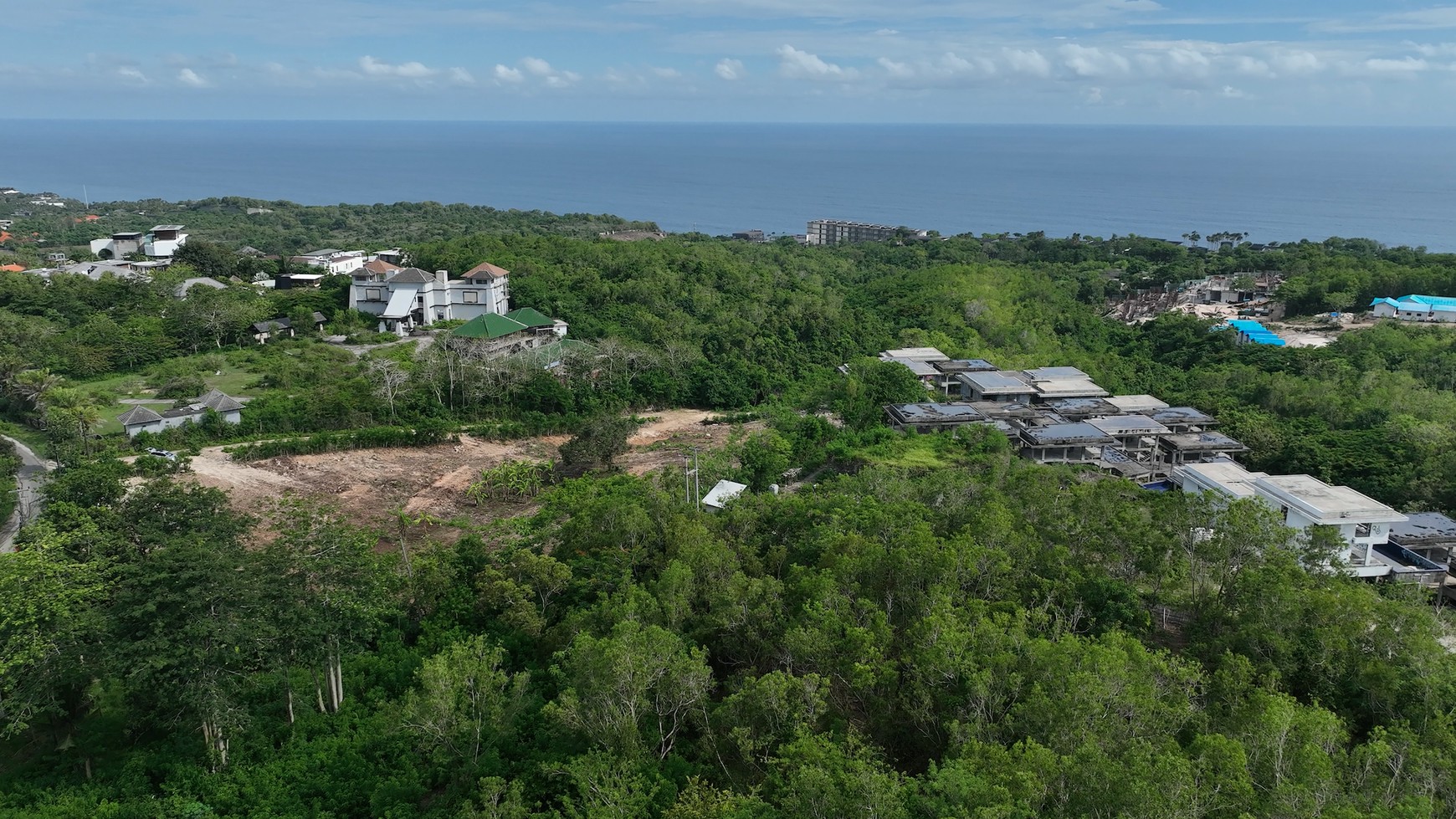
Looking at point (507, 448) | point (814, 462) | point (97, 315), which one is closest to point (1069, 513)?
point (814, 462)

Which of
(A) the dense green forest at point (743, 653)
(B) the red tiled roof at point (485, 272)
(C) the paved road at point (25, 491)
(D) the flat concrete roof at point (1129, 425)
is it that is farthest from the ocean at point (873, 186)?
(A) the dense green forest at point (743, 653)

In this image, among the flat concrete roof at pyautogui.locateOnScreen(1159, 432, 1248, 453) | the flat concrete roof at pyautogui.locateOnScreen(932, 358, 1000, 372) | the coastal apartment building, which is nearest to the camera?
the flat concrete roof at pyautogui.locateOnScreen(1159, 432, 1248, 453)

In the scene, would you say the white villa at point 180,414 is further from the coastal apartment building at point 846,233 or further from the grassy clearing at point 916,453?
the coastal apartment building at point 846,233

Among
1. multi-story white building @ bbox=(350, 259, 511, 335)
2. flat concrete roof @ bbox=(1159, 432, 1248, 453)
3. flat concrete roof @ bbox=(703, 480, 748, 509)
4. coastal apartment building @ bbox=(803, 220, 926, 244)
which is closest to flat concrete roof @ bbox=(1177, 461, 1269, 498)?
flat concrete roof @ bbox=(1159, 432, 1248, 453)

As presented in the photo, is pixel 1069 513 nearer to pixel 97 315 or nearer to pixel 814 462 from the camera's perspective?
pixel 814 462

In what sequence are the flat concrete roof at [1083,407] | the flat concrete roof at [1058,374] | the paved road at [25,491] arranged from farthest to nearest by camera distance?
the flat concrete roof at [1058,374]
the flat concrete roof at [1083,407]
the paved road at [25,491]

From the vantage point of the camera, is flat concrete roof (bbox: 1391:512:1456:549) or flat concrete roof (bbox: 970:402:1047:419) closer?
flat concrete roof (bbox: 1391:512:1456:549)

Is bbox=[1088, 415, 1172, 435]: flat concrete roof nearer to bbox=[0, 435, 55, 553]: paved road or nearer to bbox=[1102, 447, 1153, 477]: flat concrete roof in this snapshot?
bbox=[1102, 447, 1153, 477]: flat concrete roof
